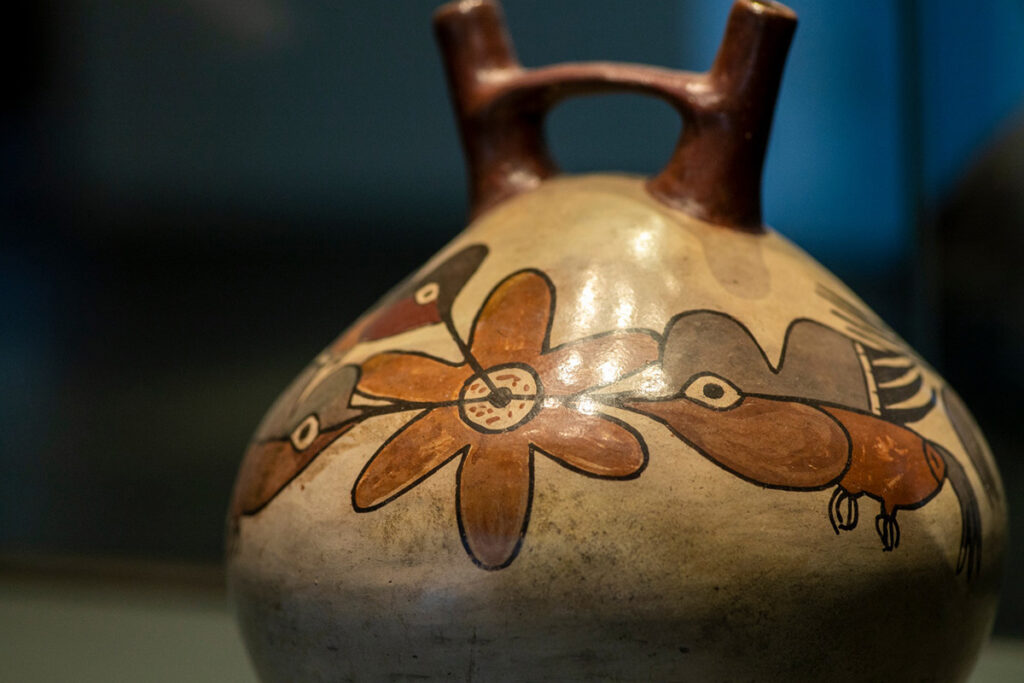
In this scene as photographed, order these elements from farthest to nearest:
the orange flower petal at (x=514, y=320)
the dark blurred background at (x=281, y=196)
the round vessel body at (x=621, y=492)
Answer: the dark blurred background at (x=281, y=196)
the orange flower petal at (x=514, y=320)
the round vessel body at (x=621, y=492)

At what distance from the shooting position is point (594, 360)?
0.89 meters

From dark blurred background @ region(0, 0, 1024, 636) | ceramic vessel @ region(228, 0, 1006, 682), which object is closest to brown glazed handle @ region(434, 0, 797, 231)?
ceramic vessel @ region(228, 0, 1006, 682)

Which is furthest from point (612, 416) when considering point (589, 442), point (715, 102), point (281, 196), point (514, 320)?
point (281, 196)

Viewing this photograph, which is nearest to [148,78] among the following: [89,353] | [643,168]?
[89,353]

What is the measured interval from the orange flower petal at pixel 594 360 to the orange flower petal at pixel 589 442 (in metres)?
0.03

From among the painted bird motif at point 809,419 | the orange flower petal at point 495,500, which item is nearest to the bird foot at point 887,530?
the painted bird motif at point 809,419

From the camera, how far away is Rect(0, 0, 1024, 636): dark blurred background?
2064 millimetres

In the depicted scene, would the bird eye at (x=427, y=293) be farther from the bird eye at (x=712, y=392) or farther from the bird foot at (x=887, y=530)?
the bird foot at (x=887, y=530)

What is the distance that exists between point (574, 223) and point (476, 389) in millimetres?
226

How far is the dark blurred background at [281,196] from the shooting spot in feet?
6.77

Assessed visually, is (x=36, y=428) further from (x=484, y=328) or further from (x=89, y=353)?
(x=484, y=328)

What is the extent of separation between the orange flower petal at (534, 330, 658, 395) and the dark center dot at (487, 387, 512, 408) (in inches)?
1.2

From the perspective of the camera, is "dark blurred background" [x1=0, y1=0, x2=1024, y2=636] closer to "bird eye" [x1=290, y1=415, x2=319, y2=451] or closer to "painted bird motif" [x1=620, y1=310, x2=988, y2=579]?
"painted bird motif" [x1=620, y1=310, x2=988, y2=579]

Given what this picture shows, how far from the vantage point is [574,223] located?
1036 millimetres
